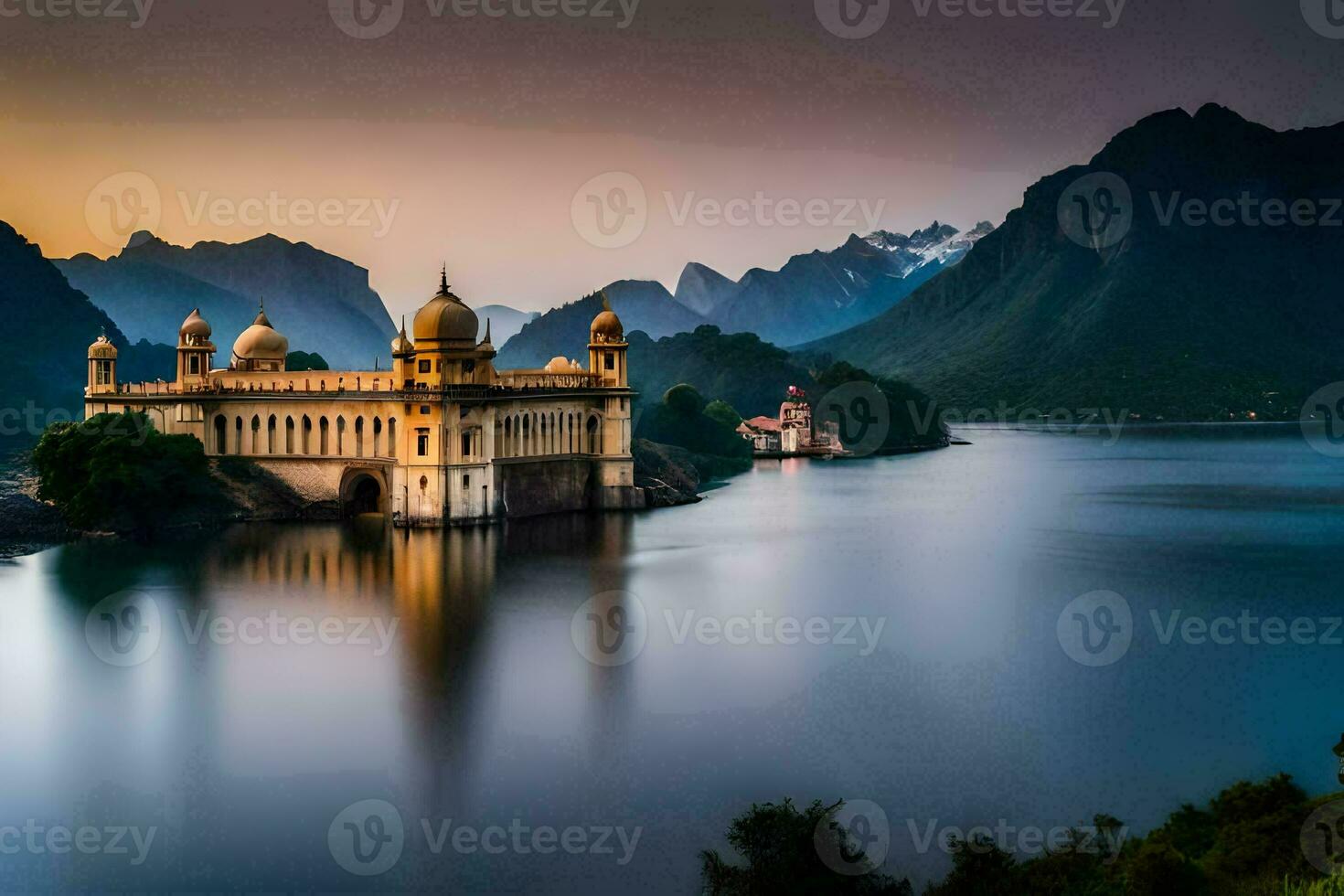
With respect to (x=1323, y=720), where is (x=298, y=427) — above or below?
above

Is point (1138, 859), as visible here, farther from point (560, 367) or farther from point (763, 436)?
point (763, 436)

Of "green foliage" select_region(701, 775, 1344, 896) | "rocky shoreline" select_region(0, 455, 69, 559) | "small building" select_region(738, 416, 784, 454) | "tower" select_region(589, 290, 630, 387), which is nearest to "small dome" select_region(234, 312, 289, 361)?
"rocky shoreline" select_region(0, 455, 69, 559)

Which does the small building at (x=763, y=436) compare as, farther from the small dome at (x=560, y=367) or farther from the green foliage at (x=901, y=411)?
the small dome at (x=560, y=367)

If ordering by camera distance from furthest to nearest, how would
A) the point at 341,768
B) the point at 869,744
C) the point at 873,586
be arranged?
1. the point at 873,586
2. the point at 869,744
3. the point at 341,768

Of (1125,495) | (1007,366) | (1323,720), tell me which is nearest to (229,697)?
(1323,720)

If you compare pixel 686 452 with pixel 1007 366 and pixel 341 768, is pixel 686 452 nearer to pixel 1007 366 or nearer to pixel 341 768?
→ pixel 341 768

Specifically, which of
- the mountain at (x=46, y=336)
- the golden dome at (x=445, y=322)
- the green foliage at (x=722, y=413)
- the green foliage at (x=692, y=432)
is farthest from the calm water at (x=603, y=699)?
the mountain at (x=46, y=336)
